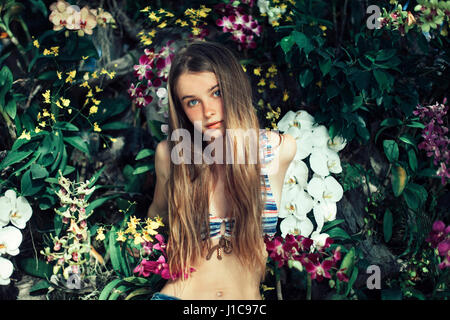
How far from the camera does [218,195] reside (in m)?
1.70

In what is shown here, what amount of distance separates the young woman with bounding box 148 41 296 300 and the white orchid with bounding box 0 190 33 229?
64 centimetres

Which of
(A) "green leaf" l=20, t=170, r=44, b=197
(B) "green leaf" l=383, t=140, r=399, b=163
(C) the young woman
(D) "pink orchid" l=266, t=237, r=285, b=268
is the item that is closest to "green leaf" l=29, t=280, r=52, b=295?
(A) "green leaf" l=20, t=170, r=44, b=197

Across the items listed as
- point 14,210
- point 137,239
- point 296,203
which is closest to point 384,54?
point 296,203

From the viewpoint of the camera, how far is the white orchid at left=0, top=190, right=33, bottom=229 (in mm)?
1837

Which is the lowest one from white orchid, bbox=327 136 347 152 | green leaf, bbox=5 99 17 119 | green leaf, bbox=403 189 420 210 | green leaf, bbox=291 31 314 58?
green leaf, bbox=403 189 420 210

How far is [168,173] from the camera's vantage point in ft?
5.77

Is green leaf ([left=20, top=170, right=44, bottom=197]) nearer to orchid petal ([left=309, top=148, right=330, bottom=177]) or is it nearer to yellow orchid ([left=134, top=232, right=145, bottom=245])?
yellow orchid ([left=134, top=232, right=145, bottom=245])

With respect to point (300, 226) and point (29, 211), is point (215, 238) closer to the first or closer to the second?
point (300, 226)

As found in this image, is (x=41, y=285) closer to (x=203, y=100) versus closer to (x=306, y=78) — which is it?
(x=203, y=100)

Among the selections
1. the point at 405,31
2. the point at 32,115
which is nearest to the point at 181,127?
the point at 32,115

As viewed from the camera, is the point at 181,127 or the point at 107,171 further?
the point at 107,171

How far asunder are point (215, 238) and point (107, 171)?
0.86 metres

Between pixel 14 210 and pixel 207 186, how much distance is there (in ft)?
2.74

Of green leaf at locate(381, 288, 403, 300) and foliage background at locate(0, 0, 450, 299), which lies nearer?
green leaf at locate(381, 288, 403, 300)
